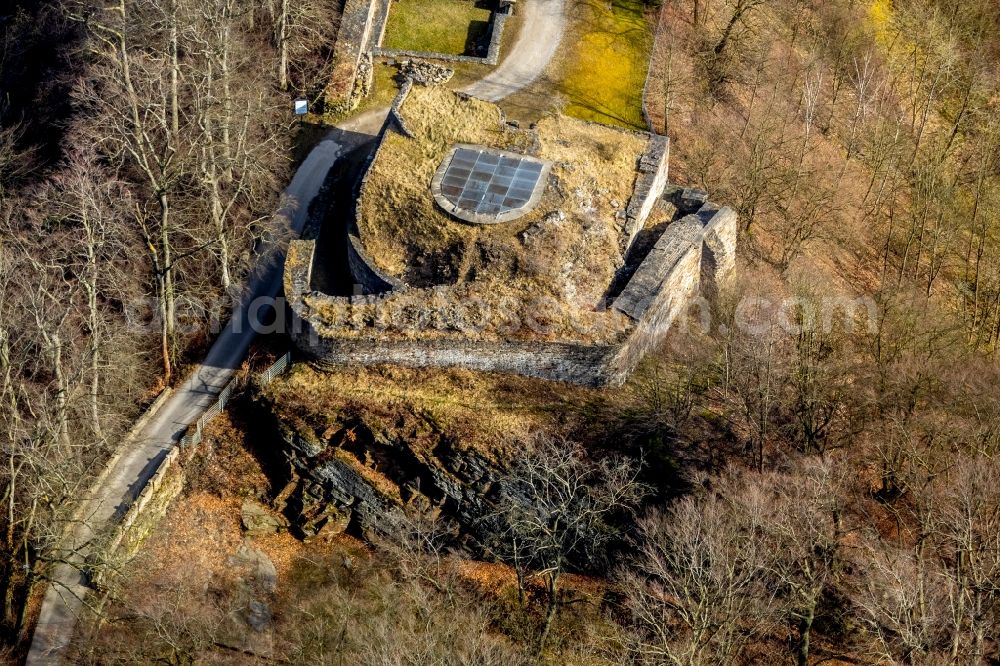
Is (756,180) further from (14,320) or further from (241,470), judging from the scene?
(14,320)

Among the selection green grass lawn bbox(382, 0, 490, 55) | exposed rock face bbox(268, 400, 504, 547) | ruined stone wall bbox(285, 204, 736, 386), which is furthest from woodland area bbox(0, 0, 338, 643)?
exposed rock face bbox(268, 400, 504, 547)

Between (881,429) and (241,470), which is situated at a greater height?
(881,429)

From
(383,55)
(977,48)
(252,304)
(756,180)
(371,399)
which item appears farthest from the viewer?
(977,48)

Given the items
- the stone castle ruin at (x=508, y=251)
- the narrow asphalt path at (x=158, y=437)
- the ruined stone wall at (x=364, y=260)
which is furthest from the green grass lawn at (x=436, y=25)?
the ruined stone wall at (x=364, y=260)

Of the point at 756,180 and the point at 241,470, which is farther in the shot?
the point at 756,180

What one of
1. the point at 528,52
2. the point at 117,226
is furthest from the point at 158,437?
the point at 528,52

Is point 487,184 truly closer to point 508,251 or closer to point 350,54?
point 508,251

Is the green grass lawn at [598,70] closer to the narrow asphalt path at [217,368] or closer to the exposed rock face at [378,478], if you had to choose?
the narrow asphalt path at [217,368]

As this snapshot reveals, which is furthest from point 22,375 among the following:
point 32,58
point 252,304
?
point 32,58
